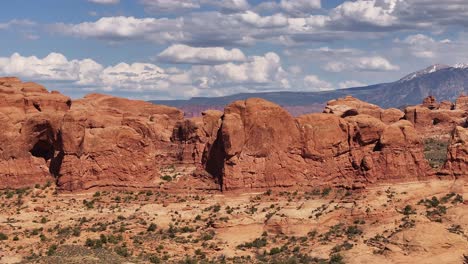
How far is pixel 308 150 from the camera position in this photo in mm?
67312

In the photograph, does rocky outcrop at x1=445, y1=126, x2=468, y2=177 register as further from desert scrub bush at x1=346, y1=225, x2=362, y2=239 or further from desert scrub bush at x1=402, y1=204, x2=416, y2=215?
desert scrub bush at x1=346, y1=225, x2=362, y2=239

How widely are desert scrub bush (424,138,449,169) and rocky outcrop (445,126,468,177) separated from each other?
764cm

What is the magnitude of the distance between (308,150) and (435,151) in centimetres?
3404

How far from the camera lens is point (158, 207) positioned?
65500mm

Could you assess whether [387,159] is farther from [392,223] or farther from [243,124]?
[243,124]

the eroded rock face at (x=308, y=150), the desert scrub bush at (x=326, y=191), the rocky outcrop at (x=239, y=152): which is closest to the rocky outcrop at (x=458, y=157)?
the rocky outcrop at (x=239, y=152)

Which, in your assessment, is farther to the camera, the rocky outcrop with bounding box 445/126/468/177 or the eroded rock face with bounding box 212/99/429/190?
the eroded rock face with bounding box 212/99/429/190

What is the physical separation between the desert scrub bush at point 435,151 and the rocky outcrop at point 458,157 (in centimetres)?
764

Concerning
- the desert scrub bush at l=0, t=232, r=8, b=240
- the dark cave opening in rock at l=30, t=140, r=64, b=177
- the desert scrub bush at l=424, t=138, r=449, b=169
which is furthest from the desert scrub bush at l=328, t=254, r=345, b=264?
the dark cave opening in rock at l=30, t=140, r=64, b=177

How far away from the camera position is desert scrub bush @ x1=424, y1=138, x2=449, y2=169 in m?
79.1

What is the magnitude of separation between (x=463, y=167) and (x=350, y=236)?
1232cm

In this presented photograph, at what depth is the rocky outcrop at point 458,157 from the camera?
65375 millimetres

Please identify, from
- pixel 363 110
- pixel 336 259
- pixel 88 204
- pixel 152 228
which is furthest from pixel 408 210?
pixel 363 110

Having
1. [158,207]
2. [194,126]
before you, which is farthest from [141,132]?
[158,207]
